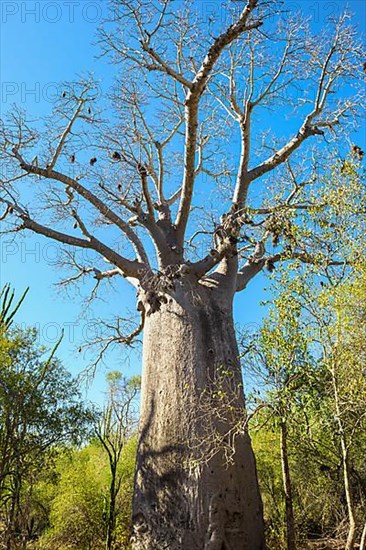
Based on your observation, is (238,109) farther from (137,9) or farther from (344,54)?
(137,9)

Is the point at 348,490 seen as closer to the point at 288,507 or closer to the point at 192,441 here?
the point at 192,441

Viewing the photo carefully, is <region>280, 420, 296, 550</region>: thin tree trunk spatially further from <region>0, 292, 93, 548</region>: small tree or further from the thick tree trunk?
<region>0, 292, 93, 548</region>: small tree

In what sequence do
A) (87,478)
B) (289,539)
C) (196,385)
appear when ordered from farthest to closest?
(87,478), (289,539), (196,385)

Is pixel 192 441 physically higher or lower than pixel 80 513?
higher

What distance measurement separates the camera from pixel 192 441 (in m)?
4.50

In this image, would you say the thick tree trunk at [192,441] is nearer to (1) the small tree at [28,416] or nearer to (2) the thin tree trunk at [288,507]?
(2) the thin tree trunk at [288,507]

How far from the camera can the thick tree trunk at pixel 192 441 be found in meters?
4.24

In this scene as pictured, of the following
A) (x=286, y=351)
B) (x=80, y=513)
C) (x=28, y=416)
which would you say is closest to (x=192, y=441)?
(x=286, y=351)

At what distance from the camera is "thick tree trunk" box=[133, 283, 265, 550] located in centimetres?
424

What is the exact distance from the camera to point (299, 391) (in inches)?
173

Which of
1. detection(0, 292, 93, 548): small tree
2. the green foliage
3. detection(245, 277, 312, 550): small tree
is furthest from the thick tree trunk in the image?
the green foliage

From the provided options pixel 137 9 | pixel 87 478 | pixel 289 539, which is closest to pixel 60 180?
pixel 137 9

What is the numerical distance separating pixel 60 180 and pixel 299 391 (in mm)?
3632

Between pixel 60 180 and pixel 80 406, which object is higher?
pixel 60 180
